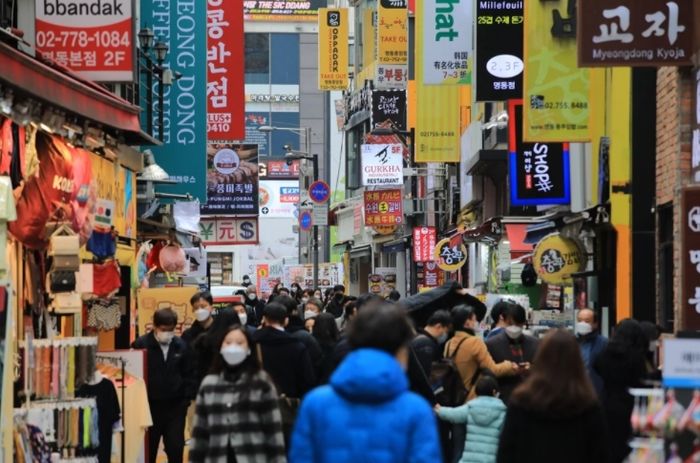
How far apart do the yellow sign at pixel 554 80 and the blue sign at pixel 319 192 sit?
2551cm

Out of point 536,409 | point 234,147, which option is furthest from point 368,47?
point 536,409

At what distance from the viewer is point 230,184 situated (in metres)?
44.5

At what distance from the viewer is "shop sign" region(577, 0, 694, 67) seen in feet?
44.6

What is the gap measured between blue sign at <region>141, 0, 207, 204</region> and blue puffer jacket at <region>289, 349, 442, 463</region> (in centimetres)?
1907

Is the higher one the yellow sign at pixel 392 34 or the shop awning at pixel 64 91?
the yellow sign at pixel 392 34

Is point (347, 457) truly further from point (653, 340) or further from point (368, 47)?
point (368, 47)

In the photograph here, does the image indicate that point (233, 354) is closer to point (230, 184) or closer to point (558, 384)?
point (558, 384)

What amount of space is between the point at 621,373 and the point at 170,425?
16.4 feet

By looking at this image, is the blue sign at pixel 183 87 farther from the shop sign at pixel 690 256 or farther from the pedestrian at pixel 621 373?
the pedestrian at pixel 621 373

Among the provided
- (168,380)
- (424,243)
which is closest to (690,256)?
(168,380)

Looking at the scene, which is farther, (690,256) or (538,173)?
(538,173)

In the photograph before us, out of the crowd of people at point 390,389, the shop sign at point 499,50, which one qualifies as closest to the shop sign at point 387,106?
the shop sign at point 499,50

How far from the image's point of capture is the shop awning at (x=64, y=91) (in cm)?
1202

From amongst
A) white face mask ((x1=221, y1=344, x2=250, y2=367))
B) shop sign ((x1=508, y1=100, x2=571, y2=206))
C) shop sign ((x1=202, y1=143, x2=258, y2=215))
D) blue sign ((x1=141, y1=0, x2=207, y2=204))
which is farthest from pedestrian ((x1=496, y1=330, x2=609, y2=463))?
shop sign ((x1=202, y1=143, x2=258, y2=215))
